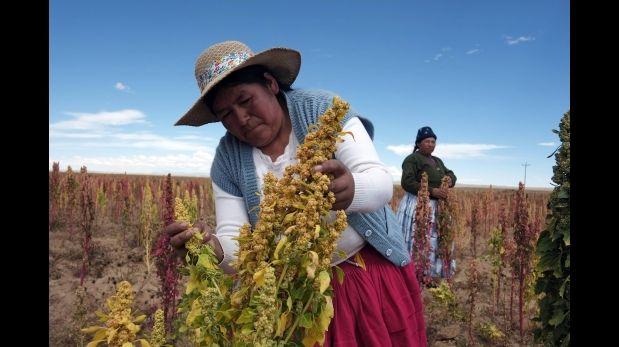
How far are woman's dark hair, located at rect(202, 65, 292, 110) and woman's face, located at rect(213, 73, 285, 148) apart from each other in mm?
21

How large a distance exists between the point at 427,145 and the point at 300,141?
4.20m

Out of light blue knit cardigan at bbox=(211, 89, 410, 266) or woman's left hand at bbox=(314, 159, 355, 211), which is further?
light blue knit cardigan at bbox=(211, 89, 410, 266)

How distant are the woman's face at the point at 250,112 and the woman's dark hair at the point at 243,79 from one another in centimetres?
2

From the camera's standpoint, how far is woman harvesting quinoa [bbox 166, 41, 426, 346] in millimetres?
1549

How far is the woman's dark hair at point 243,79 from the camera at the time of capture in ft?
5.18

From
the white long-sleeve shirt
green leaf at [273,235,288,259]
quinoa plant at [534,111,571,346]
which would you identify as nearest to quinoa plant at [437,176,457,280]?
quinoa plant at [534,111,571,346]

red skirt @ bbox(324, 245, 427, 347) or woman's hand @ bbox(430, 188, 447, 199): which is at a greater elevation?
woman's hand @ bbox(430, 188, 447, 199)

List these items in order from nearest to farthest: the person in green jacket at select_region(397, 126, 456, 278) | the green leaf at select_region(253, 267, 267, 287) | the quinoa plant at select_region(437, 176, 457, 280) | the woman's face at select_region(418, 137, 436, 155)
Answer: the green leaf at select_region(253, 267, 267, 287) → the quinoa plant at select_region(437, 176, 457, 280) → the person in green jacket at select_region(397, 126, 456, 278) → the woman's face at select_region(418, 137, 436, 155)

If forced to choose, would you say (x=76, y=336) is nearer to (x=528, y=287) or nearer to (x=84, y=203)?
(x=84, y=203)

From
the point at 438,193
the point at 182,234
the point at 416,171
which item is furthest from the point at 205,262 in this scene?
the point at 416,171

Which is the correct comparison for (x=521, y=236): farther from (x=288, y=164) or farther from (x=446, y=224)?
(x=288, y=164)

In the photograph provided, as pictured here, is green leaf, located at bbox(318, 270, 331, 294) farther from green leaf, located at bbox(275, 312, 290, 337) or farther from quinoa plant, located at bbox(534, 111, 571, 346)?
quinoa plant, located at bbox(534, 111, 571, 346)

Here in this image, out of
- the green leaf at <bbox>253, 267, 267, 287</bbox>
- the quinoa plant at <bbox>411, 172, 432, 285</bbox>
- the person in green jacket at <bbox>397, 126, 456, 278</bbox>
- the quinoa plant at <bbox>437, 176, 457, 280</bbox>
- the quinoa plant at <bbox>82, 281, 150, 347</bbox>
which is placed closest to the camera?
the green leaf at <bbox>253, 267, 267, 287</bbox>

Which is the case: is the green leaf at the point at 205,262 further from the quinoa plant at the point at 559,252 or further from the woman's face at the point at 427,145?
the woman's face at the point at 427,145
